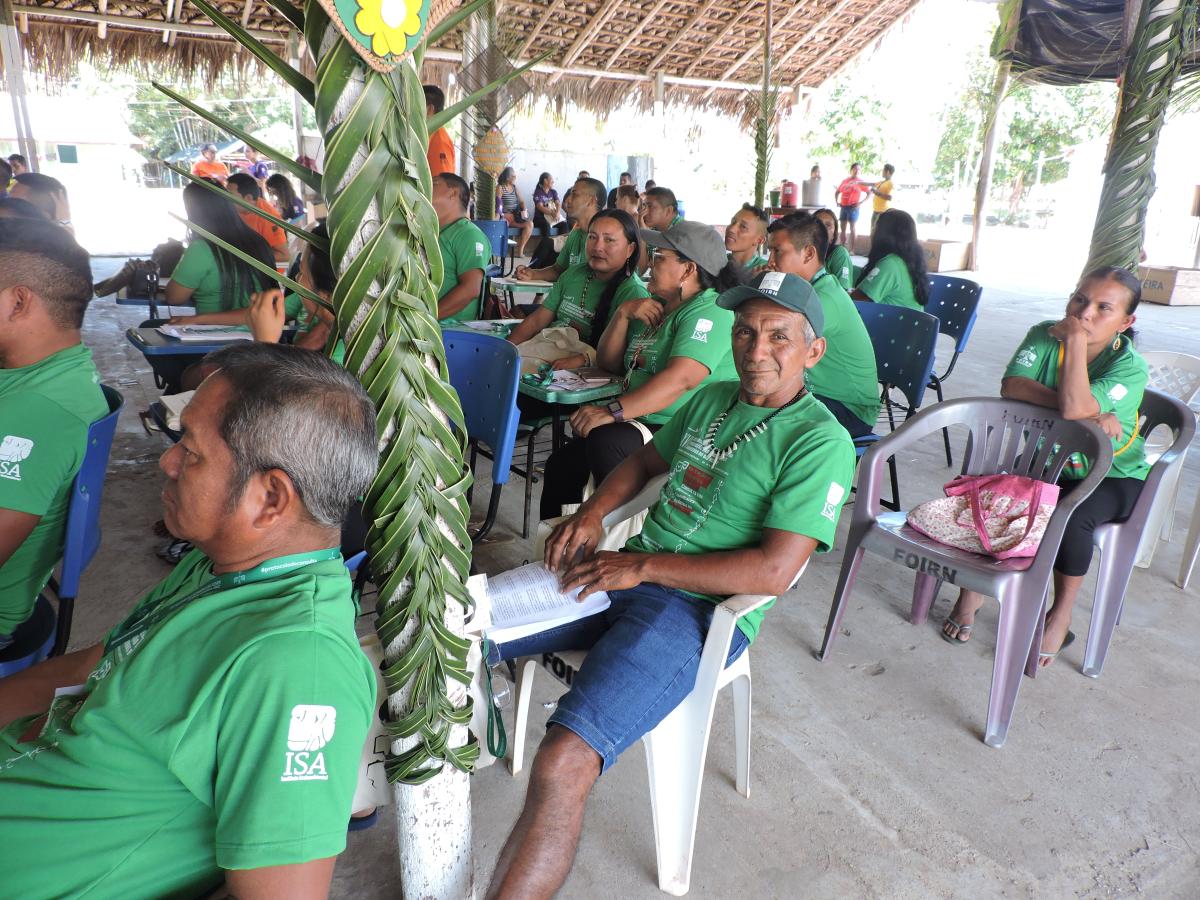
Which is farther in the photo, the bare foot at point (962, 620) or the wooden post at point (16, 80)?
the wooden post at point (16, 80)

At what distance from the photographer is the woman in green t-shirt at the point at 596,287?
3387mm

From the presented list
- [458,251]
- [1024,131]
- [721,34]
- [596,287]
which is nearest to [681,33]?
[721,34]

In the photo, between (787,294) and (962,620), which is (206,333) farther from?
(962,620)

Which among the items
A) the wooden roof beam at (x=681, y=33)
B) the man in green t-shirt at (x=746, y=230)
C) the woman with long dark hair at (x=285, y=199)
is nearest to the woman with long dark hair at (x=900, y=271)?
the man in green t-shirt at (x=746, y=230)

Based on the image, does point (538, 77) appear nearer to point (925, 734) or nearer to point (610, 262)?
point (610, 262)

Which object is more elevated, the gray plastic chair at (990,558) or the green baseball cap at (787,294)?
the green baseball cap at (787,294)

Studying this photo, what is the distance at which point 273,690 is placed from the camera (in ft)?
2.69

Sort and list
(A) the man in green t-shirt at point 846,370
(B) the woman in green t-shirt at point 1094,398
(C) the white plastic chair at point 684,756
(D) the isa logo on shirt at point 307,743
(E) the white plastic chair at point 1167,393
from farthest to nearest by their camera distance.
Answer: (A) the man in green t-shirt at point 846,370 < (E) the white plastic chair at point 1167,393 < (B) the woman in green t-shirt at point 1094,398 < (C) the white plastic chair at point 684,756 < (D) the isa logo on shirt at point 307,743

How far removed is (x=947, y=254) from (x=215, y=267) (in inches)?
435

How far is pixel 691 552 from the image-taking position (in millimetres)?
1811

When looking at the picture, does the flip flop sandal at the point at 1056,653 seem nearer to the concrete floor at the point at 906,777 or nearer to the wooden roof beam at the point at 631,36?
the concrete floor at the point at 906,777

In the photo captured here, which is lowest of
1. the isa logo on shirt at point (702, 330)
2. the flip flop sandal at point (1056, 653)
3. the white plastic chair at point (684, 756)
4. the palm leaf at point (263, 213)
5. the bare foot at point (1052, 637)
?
the flip flop sandal at point (1056, 653)

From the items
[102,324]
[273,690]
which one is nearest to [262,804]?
[273,690]

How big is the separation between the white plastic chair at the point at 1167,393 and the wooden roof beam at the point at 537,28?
8828 mm
